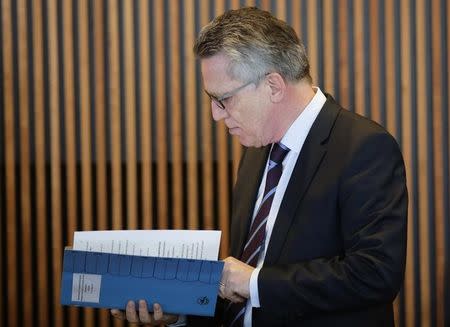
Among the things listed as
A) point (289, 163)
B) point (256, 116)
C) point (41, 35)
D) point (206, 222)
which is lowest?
point (206, 222)

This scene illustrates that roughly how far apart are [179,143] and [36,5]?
38.0 inches

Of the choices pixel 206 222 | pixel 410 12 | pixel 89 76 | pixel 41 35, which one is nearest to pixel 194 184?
pixel 206 222

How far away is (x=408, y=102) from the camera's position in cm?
386

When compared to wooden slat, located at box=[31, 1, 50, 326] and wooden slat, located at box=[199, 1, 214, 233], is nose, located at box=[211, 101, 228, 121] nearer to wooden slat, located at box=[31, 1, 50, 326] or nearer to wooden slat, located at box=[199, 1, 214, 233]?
wooden slat, located at box=[199, 1, 214, 233]

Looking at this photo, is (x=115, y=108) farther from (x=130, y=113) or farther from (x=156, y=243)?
(x=156, y=243)

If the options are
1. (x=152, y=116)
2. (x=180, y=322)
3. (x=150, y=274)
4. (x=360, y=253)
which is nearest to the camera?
(x=360, y=253)

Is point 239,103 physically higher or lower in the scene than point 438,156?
higher

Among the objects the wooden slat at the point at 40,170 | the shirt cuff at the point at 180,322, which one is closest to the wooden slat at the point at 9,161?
the wooden slat at the point at 40,170

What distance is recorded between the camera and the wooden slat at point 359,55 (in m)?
3.83

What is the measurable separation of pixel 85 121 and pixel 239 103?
1721mm

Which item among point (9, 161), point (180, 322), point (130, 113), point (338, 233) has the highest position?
point (130, 113)

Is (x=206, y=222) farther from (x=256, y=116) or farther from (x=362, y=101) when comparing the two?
(x=256, y=116)

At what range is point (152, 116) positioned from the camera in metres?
3.98

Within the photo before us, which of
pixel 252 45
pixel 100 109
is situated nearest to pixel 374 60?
pixel 100 109
